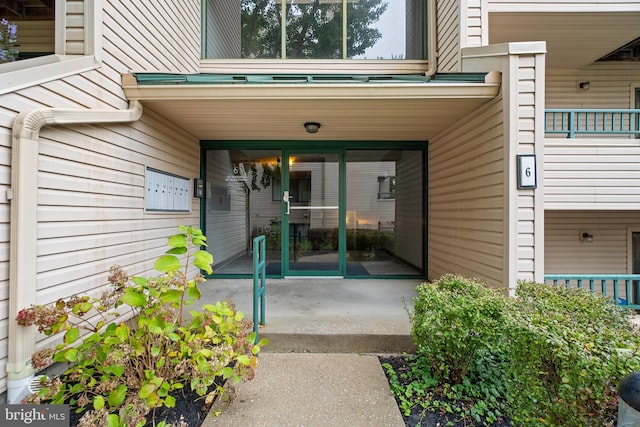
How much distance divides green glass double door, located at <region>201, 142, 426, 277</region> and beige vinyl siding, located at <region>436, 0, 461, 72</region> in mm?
1305

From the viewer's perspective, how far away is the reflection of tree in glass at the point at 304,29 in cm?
Answer: 456

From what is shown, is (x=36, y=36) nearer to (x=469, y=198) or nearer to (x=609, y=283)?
(x=469, y=198)

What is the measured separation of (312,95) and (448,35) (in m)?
2.44

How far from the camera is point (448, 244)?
3779mm

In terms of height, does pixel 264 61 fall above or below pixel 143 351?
above

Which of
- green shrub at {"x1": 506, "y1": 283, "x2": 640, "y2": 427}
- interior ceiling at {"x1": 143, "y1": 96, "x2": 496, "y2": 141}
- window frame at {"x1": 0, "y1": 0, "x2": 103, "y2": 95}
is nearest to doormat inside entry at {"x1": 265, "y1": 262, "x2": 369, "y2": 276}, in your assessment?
interior ceiling at {"x1": 143, "y1": 96, "x2": 496, "y2": 141}

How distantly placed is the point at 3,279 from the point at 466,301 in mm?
2827

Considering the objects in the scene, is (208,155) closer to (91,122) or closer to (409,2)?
(91,122)

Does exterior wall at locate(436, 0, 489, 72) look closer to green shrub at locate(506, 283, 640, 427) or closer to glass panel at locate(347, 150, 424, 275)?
glass panel at locate(347, 150, 424, 275)

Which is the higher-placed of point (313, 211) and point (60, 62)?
point (60, 62)

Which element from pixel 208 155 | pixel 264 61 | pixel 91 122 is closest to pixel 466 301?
pixel 91 122

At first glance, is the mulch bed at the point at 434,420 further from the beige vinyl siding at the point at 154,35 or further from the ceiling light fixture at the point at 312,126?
the beige vinyl siding at the point at 154,35

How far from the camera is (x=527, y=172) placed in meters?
2.59

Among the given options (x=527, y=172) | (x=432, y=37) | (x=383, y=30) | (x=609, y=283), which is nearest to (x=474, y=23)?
(x=432, y=37)
